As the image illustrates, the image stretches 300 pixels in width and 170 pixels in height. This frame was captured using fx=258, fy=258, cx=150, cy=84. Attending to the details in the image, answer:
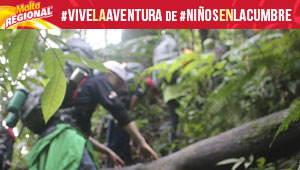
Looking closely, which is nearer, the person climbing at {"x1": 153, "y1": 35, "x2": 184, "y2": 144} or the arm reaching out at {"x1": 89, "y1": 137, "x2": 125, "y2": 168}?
the arm reaching out at {"x1": 89, "y1": 137, "x2": 125, "y2": 168}

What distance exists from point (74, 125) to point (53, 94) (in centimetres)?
108

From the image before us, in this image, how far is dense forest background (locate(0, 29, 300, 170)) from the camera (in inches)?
64.0

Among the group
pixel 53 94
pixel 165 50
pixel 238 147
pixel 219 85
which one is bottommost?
pixel 238 147

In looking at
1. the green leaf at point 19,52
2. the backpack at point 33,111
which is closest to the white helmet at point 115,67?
the backpack at point 33,111

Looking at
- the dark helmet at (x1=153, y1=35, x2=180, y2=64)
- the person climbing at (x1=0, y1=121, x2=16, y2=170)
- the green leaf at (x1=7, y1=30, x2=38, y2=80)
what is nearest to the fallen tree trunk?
the person climbing at (x1=0, y1=121, x2=16, y2=170)

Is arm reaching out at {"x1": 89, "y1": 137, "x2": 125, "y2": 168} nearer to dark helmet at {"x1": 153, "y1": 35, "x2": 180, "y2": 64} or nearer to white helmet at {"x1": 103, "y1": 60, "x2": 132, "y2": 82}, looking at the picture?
white helmet at {"x1": 103, "y1": 60, "x2": 132, "y2": 82}

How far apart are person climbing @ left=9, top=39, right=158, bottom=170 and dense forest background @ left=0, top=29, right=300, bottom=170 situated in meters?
0.09

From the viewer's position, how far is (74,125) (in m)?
1.69

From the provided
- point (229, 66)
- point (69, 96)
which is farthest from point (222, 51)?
point (69, 96)

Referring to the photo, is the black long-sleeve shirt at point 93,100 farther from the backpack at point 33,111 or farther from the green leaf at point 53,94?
the green leaf at point 53,94

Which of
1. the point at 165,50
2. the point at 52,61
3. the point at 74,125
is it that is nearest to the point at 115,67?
the point at 74,125

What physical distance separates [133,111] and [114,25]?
304 cm

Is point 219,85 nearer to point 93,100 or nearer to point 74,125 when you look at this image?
point 93,100

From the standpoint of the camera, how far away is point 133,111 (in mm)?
3943
